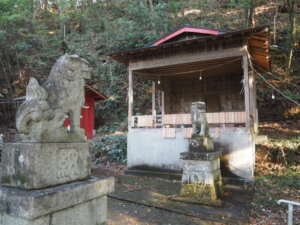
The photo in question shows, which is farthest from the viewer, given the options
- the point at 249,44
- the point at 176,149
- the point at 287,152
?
the point at 249,44

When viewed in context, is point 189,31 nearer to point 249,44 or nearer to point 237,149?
point 249,44

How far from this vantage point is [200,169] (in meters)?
6.59

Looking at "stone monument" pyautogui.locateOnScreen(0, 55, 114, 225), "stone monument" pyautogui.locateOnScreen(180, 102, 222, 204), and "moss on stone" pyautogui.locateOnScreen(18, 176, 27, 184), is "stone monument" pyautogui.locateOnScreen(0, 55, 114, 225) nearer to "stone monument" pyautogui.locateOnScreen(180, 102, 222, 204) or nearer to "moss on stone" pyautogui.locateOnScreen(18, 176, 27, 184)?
"moss on stone" pyautogui.locateOnScreen(18, 176, 27, 184)

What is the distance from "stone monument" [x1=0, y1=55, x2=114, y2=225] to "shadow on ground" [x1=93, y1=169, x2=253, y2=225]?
3084 millimetres

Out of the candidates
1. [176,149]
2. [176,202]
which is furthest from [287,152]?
[176,202]

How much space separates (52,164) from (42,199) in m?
0.36

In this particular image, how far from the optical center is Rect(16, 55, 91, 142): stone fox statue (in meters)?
2.18

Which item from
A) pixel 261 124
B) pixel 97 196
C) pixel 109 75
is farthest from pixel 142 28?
pixel 97 196

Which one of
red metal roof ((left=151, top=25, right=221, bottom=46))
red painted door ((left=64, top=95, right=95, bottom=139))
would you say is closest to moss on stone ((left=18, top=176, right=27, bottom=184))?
red metal roof ((left=151, top=25, right=221, bottom=46))

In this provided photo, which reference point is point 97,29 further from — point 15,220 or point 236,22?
point 15,220

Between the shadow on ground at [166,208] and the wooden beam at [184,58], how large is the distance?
17.7 ft

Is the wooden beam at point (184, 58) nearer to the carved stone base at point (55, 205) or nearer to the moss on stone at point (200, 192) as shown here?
the moss on stone at point (200, 192)

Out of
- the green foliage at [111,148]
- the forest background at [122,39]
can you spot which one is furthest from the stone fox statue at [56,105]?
the forest background at [122,39]

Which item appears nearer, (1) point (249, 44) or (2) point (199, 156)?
(2) point (199, 156)
